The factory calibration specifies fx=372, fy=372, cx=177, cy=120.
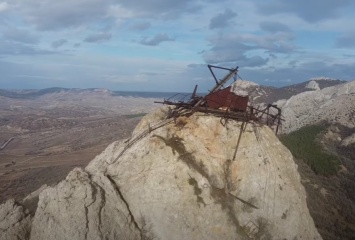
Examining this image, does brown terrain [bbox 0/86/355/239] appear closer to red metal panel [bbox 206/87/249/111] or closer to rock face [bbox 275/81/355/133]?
rock face [bbox 275/81/355/133]

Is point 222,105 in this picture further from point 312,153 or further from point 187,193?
point 312,153

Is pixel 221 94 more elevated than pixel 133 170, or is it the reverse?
pixel 221 94

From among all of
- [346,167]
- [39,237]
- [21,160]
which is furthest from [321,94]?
[39,237]

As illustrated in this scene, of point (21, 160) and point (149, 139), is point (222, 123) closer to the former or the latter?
point (149, 139)

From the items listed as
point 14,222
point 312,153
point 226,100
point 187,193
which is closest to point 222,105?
point 226,100

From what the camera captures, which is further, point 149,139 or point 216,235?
point 149,139

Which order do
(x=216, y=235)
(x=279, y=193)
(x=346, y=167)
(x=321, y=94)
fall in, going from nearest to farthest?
(x=216, y=235) → (x=279, y=193) → (x=346, y=167) → (x=321, y=94)

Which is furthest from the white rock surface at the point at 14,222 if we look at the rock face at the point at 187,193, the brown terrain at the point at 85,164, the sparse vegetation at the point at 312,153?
the sparse vegetation at the point at 312,153

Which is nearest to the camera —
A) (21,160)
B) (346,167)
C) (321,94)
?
(346,167)
